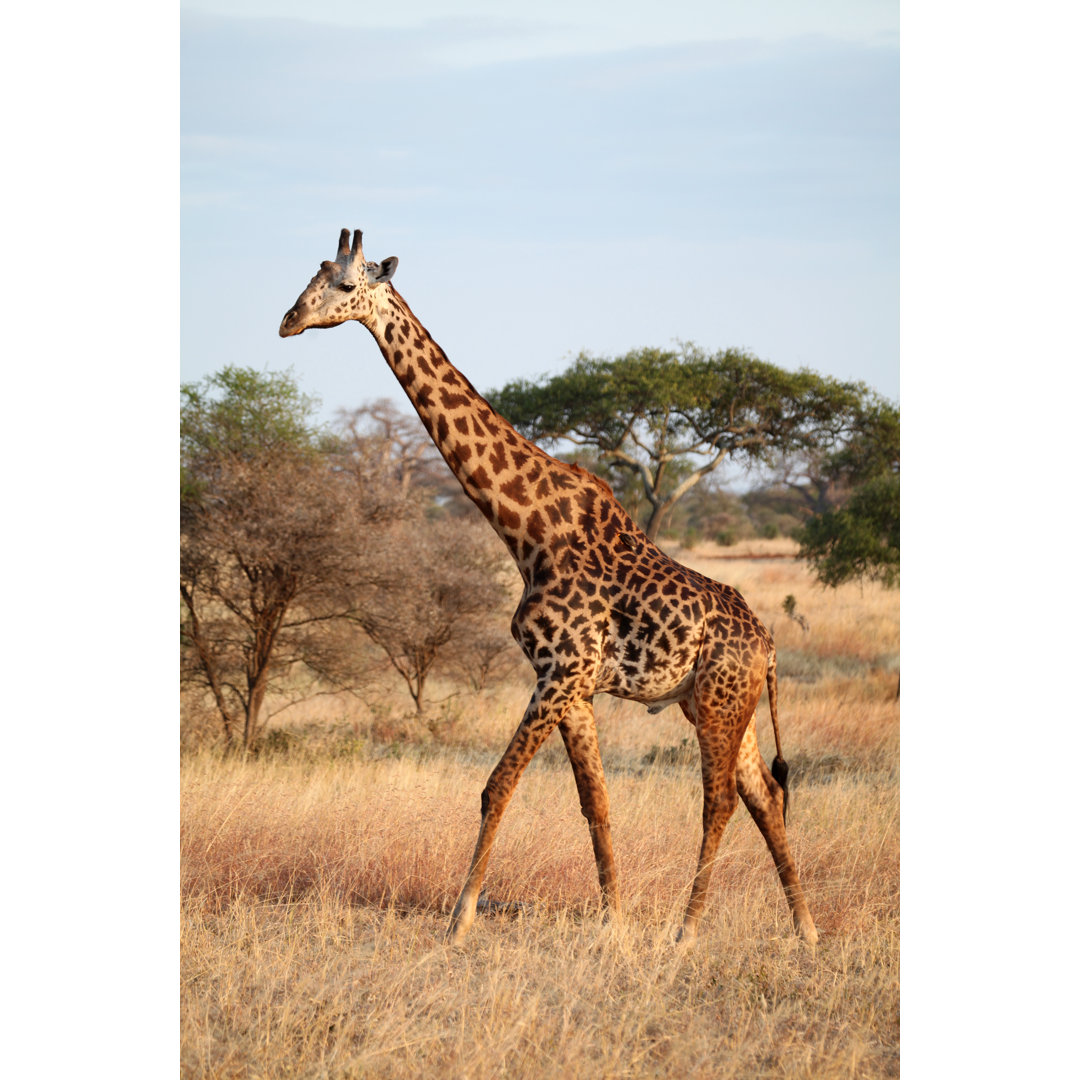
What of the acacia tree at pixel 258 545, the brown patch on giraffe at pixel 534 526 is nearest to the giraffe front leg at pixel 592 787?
the brown patch on giraffe at pixel 534 526

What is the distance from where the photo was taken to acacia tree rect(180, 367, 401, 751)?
9117 mm

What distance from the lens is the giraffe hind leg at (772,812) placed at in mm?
4656

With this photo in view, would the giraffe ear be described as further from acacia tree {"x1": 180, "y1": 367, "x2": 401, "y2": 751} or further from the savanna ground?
acacia tree {"x1": 180, "y1": 367, "x2": 401, "y2": 751}

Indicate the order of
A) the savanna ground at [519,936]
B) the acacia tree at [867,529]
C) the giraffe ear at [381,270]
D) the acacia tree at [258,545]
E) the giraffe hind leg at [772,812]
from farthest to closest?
the acacia tree at [867,529] → the acacia tree at [258,545] → the giraffe hind leg at [772,812] → the giraffe ear at [381,270] → the savanna ground at [519,936]

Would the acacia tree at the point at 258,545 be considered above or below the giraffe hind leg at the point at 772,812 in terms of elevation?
above

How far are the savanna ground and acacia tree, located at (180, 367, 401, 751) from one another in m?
1.63

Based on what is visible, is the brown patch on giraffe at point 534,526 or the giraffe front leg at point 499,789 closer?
the giraffe front leg at point 499,789

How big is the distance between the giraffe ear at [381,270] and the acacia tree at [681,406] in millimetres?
10482

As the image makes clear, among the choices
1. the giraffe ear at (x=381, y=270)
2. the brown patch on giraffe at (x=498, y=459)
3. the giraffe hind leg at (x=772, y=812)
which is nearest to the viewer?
the giraffe ear at (x=381, y=270)

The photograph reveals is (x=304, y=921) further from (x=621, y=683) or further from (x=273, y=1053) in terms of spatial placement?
(x=621, y=683)

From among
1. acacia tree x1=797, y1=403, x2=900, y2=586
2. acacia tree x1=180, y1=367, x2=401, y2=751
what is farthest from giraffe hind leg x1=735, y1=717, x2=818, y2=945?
acacia tree x1=797, y1=403, x2=900, y2=586

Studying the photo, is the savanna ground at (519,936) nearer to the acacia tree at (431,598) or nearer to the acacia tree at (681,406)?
the acacia tree at (431,598)

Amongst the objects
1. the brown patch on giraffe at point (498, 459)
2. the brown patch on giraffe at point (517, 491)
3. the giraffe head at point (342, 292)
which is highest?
the giraffe head at point (342, 292)
